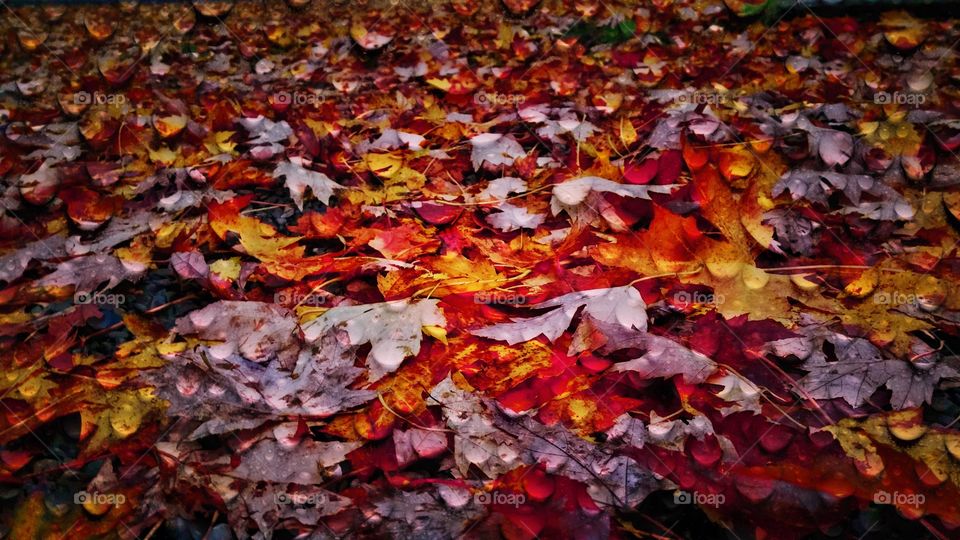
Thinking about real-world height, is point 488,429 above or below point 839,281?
below

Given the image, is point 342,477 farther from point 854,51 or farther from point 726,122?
point 854,51

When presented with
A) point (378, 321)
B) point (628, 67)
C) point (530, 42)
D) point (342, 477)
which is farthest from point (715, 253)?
point (530, 42)

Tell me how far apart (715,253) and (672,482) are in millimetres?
753

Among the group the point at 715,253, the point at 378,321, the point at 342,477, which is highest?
the point at 715,253

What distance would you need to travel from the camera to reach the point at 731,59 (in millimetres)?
3000

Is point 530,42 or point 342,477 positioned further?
point 530,42
